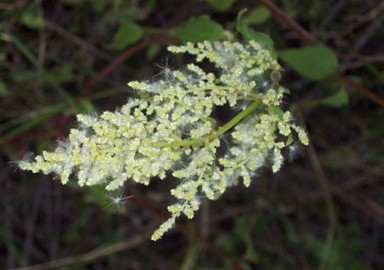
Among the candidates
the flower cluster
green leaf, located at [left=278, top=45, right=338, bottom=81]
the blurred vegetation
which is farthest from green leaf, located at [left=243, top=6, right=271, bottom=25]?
the flower cluster

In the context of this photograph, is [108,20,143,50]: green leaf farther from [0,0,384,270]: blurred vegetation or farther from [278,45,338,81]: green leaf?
[278,45,338,81]: green leaf

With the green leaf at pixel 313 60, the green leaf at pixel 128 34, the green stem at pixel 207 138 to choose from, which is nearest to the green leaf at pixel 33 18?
the green leaf at pixel 128 34

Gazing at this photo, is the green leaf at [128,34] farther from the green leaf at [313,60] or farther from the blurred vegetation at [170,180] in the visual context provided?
the green leaf at [313,60]

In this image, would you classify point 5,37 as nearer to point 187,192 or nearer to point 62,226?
point 187,192

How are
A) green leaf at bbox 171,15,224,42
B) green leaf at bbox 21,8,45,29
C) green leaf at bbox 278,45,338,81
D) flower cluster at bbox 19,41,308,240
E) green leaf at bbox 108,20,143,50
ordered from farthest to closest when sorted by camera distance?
green leaf at bbox 21,8,45,29
green leaf at bbox 108,20,143,50
green leaf at bbox 278,45,338,81
green leaf at bbox 171,15,224,42
flower cluster at bbox 19,41,308,240

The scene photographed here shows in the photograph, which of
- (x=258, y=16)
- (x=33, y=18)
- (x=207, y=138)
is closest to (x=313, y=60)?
(x=258, y=16)
